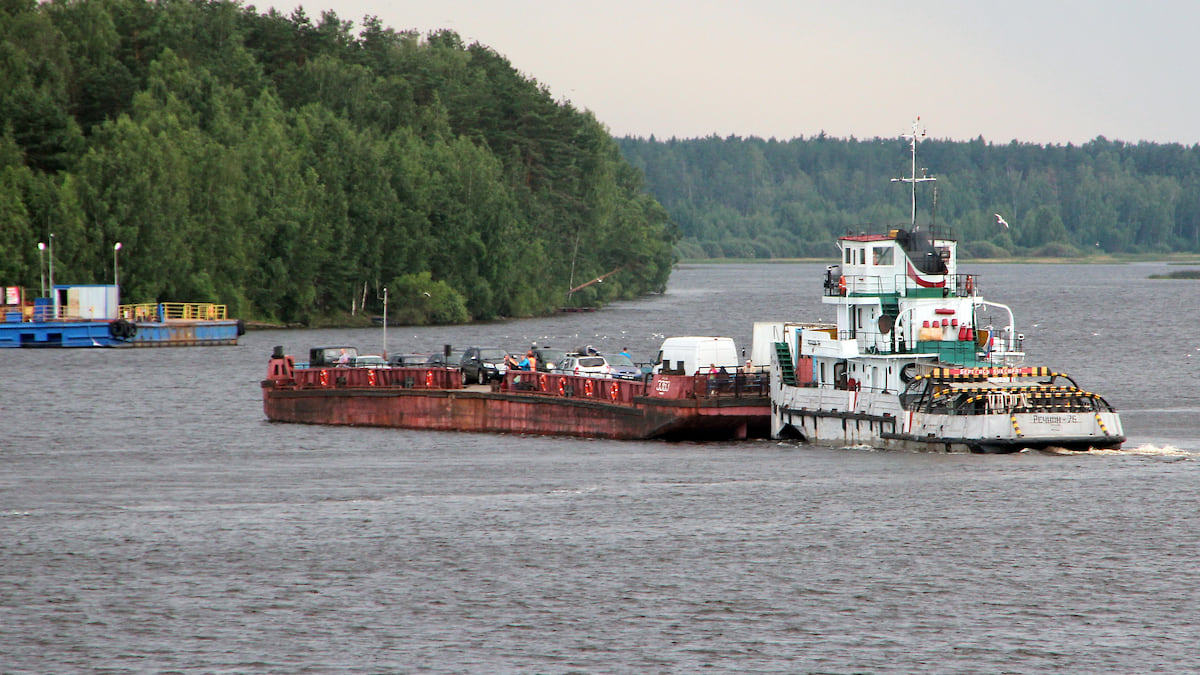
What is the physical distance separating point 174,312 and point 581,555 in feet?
309

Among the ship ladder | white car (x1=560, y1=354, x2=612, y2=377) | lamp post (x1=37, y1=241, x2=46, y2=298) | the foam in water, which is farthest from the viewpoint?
lamp post (x1=37, y1=241, x2=46, y2=298)

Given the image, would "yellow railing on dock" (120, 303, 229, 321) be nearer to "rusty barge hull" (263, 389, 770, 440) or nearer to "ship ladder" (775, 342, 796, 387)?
"rusty barge hull" (263, 389, 770, 440)

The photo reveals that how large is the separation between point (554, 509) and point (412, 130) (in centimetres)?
11639

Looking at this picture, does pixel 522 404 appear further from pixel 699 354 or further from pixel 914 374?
pixel 914 374

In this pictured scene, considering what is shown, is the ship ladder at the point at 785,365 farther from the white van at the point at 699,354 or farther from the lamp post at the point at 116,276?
the lamp post at the point at 116,276

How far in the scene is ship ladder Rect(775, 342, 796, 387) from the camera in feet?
188

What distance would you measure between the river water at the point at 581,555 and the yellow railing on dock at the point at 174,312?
5614 centimetres

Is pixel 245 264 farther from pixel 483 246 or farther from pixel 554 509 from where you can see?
pixel 554 509

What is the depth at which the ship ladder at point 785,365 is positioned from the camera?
57250 mm

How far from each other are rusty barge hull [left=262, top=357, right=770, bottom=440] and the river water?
1.11m

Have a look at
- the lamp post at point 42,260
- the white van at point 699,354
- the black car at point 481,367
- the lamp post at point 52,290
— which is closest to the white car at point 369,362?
the black car at point 481,367

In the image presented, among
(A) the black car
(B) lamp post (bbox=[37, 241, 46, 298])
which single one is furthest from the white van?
(B) lamp post (bbox=[37, 241, 46, 298])

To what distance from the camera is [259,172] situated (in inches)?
5325

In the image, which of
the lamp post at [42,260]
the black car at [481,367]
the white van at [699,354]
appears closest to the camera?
the white van at [699,354]
